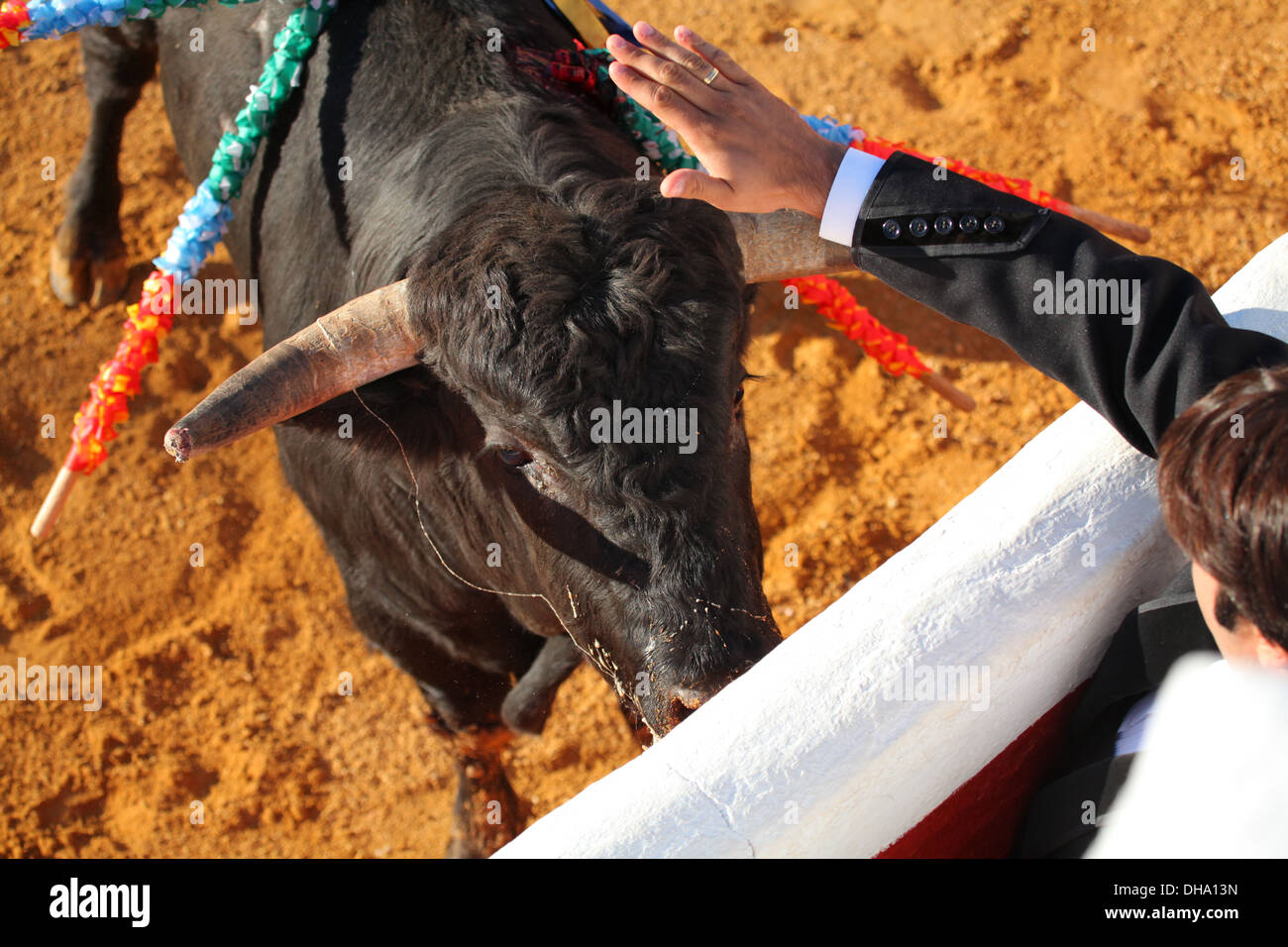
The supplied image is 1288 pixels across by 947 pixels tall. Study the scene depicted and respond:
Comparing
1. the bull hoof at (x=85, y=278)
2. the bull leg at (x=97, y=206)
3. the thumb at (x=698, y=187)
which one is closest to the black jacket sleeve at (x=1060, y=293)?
the thumb at (x=698, y=187)

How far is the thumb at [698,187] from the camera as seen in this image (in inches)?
80.7

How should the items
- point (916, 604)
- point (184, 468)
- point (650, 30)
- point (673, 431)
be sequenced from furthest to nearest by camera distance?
point (184, 468), point (673, 431), point (650, 30), point (916, 604)

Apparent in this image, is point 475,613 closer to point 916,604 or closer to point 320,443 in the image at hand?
point 320,443

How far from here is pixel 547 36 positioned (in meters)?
3.58

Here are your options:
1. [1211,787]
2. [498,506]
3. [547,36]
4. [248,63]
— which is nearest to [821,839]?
[1211,787]

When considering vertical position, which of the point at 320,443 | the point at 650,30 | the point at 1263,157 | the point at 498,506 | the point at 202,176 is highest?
the point at 1263,157

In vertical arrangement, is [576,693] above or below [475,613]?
below

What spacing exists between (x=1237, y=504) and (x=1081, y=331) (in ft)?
2.18

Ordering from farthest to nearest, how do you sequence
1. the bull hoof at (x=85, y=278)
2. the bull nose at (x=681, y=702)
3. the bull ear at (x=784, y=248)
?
the bull hoof at (x=85, y=278)
the bull ear at (x=784, y=248)
the bull nose at (x=681, y=702)

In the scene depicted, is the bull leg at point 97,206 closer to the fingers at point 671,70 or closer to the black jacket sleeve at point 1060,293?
the fingers at point 671,70

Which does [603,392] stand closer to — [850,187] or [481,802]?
[850,187]

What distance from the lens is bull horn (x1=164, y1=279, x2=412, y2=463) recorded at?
228cm

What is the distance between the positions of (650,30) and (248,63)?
2.47 m

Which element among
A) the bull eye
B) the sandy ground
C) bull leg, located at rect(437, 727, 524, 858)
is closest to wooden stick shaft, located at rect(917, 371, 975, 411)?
the sandy ground
